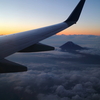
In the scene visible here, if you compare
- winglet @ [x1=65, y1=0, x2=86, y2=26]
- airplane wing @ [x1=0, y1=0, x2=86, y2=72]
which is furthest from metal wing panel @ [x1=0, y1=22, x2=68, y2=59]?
winglet @ [x1=65, y1=0, x2=86, y2=26]

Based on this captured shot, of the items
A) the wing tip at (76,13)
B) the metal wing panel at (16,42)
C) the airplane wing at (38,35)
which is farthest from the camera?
the wing tip at (76,13)

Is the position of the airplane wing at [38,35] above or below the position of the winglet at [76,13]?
below

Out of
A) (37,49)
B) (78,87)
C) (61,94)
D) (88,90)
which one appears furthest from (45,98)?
(37,49)

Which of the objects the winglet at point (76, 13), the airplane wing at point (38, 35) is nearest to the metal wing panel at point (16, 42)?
the airplane wing at point (38, 35)

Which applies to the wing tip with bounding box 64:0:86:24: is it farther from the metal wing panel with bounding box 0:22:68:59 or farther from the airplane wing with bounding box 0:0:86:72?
the metal wing panel with bounding box 0:22:68:59

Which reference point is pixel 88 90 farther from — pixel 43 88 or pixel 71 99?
pixel 43 88

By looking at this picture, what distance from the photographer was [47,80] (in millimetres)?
184375

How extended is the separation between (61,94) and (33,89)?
64.1 metres

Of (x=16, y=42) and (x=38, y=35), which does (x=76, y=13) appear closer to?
(x=38, y=35)

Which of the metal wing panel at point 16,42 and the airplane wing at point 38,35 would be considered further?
the airplane wing at point 38,35

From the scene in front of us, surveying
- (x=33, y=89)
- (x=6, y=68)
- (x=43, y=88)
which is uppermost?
(x=6, y=68)

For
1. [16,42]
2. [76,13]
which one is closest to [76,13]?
[76,13]

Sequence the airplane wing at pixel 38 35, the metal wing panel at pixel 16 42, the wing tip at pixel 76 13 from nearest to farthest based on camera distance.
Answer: the metal wing panel at pixel 16 42 → the airplane wing at pixel 38 35 → the wing tip at pixel 76 13

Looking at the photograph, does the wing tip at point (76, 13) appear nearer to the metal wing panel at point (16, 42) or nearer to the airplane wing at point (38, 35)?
the airplane wing at point (38, 35)
